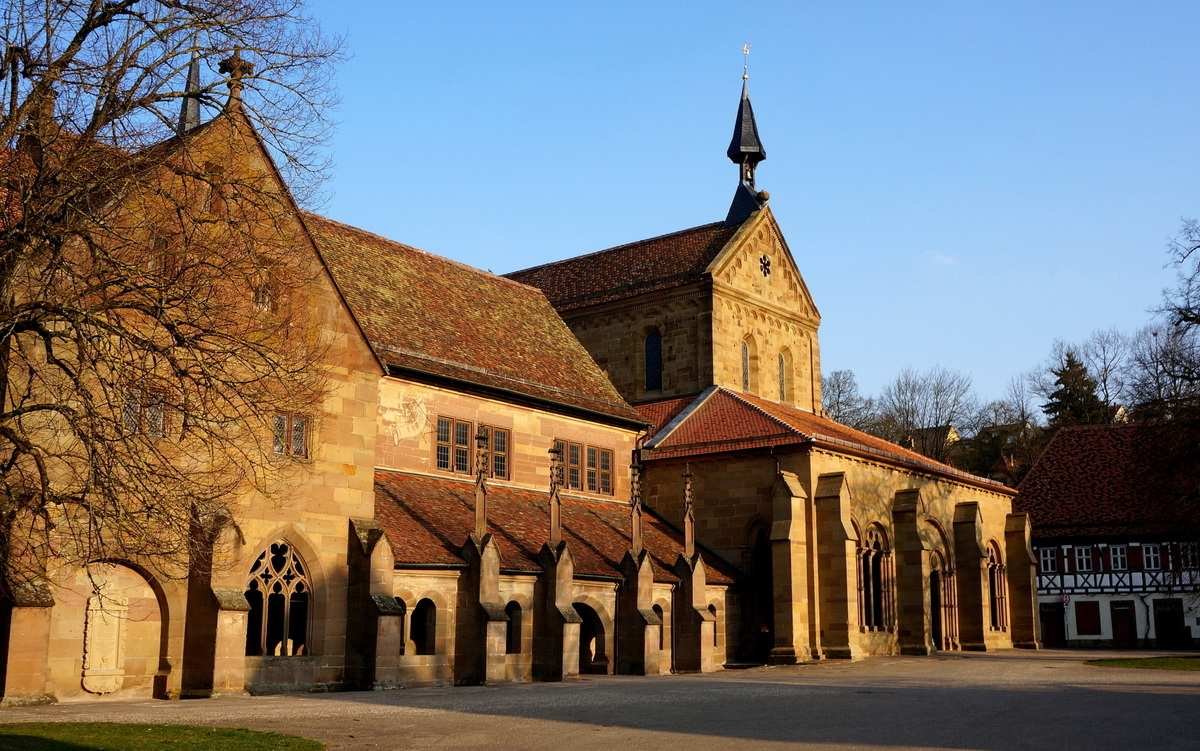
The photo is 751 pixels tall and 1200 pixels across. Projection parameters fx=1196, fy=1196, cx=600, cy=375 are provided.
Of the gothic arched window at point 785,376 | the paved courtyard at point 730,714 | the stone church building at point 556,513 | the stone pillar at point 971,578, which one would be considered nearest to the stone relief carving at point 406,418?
the stone church building at point 556,513

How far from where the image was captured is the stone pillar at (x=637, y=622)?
32188mm

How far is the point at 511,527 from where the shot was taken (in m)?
31.6

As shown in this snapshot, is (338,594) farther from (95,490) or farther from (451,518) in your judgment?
(95,490)

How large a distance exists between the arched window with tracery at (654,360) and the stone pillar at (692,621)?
508 inches

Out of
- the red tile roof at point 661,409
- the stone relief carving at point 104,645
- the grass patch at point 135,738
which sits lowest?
the grass patch at point 135,738

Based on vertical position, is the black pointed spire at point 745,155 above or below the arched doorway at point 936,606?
above

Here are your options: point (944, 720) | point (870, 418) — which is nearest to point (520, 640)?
point (944, 720)

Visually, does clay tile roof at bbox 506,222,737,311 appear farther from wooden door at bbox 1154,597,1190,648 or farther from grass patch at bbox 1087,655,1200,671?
wooden door at bbox 1154,597,1190,648

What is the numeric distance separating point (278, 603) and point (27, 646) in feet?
21.6

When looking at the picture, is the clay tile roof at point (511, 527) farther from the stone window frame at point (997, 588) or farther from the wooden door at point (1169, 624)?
the wooden door at point (1169, 624)

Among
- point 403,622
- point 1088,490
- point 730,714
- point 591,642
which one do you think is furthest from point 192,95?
point 1088,490

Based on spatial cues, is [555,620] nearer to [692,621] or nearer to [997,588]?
[692,621]

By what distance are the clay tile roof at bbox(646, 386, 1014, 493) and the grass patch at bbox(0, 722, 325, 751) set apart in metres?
25.3

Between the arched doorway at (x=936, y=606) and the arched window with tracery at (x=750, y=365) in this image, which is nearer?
the arched doorway at (x=936, y=606)
